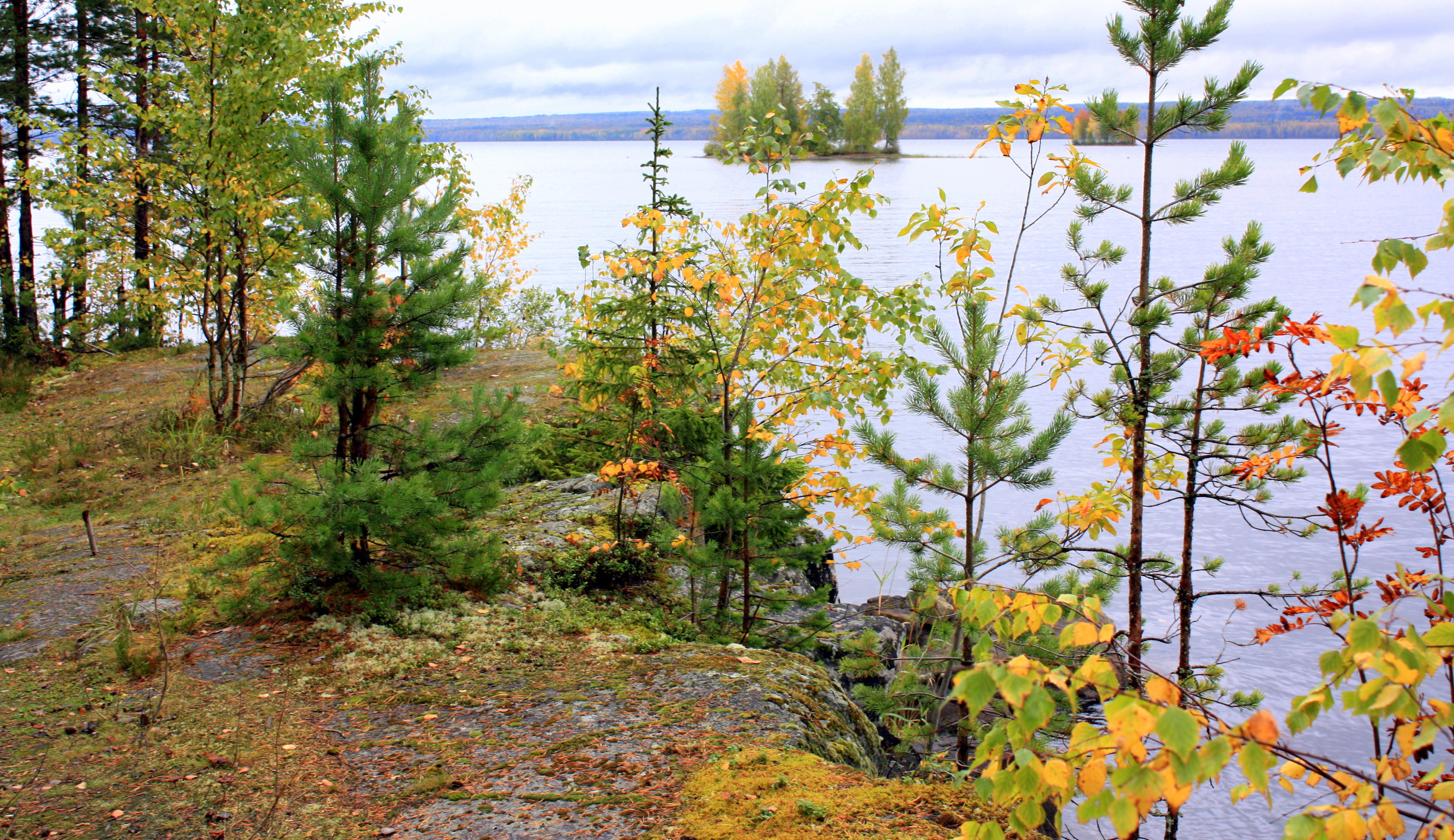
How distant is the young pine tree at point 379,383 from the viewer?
4977mm

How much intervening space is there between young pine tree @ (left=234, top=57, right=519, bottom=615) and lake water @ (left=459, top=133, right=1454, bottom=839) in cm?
258

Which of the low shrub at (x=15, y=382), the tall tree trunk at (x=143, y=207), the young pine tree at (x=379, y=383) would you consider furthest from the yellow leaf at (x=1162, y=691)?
the low shrub at (x=15, y=382)

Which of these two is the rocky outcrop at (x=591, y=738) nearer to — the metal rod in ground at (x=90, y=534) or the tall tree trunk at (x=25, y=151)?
the metal rod in ground at (x=90, y=534)

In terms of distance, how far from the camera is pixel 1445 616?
233cm

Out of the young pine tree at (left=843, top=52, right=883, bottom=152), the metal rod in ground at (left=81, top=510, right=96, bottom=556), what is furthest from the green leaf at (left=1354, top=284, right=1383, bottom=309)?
the young pine tree at (left=843, top=52, right=883, bottom=152)

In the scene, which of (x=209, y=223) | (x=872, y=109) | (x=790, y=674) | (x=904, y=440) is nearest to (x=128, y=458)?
(x=209, y=223)

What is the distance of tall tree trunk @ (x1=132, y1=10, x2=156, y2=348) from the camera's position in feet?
36.8

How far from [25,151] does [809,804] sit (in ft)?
61.7

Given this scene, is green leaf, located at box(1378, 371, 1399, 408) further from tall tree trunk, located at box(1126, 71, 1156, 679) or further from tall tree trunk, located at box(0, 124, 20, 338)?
tall tree trunk, located at box(0, 124, 20, 338)

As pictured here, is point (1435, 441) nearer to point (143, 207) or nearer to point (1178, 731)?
point (1178, 731)

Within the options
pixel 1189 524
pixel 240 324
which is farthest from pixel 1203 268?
pixel 240 324

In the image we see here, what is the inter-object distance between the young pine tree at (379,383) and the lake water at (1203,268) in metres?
2.58

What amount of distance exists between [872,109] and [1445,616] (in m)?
77.4

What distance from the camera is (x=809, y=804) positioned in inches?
132
